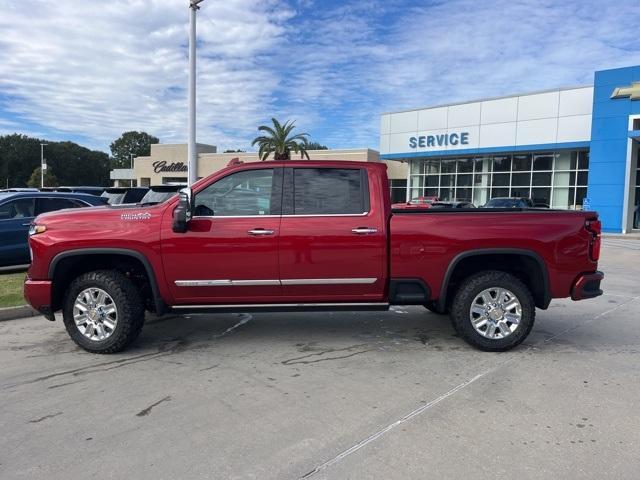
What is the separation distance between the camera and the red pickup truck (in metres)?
5.29

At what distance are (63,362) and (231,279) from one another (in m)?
1.86

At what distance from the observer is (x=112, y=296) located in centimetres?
534

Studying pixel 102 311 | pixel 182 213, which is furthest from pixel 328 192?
pixel 102 311

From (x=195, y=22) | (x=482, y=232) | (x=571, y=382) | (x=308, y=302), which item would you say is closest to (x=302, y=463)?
(x=308, y=302)

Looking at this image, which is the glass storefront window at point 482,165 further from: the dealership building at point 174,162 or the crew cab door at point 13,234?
the crew cab door at point 13,234

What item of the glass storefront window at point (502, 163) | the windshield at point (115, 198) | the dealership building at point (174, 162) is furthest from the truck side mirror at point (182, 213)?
the dealership building at point (174, 162)

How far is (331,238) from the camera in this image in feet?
17.4

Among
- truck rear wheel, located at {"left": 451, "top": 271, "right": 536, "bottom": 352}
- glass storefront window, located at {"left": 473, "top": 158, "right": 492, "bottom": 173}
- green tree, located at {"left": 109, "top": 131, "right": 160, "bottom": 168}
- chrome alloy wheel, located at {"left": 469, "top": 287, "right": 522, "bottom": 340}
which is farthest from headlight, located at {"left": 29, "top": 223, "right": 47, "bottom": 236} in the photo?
green tree, located at {"left": 109, "top": 131, "right": 160, "bottom": 168}

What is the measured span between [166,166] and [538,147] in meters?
45.5

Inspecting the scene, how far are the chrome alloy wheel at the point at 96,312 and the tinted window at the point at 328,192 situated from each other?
2.15 m

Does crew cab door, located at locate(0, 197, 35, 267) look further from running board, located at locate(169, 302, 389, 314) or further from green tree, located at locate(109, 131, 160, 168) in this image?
green tree, located at locate(109, 131, 160, 168)

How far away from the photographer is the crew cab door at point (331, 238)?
5316 millimetres

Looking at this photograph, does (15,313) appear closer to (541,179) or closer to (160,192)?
(160,192)

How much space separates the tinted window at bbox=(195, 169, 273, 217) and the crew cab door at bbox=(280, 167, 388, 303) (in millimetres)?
222
